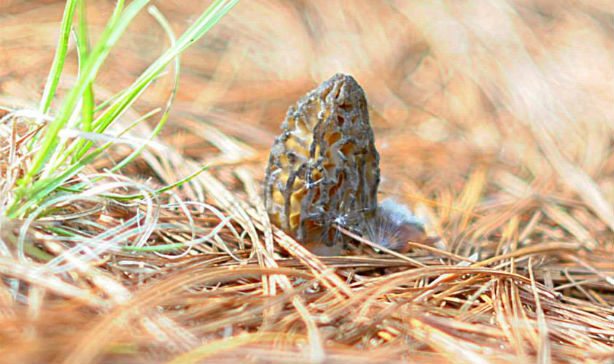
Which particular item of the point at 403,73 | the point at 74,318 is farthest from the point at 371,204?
the point at 403,73

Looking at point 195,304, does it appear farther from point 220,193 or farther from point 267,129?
point 267,129

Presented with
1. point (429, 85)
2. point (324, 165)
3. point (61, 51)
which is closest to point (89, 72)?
point (61, 51)

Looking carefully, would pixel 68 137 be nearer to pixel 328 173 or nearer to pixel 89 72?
pixel 89 72

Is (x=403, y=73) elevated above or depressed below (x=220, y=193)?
above

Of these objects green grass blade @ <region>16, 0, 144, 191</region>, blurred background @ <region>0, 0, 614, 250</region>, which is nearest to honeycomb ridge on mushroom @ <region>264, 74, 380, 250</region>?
blurred background @ <region>0, 0, 614, 250</region>

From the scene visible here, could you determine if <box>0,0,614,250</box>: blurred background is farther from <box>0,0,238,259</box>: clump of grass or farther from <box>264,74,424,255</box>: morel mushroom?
<box>0,0,238,259</box>: clump of grass

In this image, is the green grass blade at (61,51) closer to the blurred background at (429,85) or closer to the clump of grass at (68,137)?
the clump of grass at (68,137)
